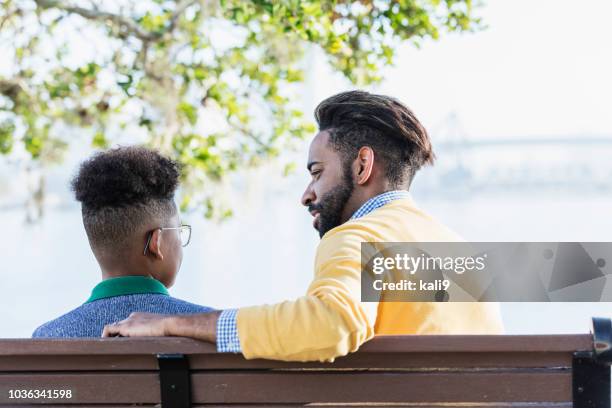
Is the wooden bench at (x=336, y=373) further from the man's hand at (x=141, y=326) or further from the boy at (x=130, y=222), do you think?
the boy at (x=130, y=222)

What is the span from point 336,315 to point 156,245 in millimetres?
746

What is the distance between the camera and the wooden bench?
1.76 meters

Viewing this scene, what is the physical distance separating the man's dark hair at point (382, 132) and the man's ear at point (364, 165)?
0.9 inches

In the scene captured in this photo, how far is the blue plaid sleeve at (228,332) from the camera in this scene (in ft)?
5.80

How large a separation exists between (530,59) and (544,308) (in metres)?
26.0

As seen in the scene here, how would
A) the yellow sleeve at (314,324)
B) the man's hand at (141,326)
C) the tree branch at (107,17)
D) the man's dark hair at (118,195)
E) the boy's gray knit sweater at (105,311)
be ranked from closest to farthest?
1. the yellow sleeve at (314,324)
2. the man's hand at (141,326)
3. the boy's gray knit sweater at (105,311)
4. the man's dark hair at (118,195)
5. the tree branch at (107,17)

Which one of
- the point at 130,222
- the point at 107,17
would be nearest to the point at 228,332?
the point at 130,222

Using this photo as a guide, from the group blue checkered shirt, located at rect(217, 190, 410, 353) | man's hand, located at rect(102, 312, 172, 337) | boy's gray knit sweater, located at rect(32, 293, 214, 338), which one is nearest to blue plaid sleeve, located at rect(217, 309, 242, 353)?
blue checkered shirt, located at rect(217, 190, 410, 353)

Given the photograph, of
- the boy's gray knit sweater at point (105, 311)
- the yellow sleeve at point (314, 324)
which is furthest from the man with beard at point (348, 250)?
the boy's gray knit sweater at point (105, 311)

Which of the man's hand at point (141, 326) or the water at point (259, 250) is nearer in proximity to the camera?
the man's hand at point (141, 326)

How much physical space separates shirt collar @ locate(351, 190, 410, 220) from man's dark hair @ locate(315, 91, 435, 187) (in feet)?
0.24

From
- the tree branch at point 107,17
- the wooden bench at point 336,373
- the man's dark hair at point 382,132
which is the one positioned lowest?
the wooden bench at point 336,373

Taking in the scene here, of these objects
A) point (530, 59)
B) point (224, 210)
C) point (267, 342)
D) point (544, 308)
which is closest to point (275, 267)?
point (544, 308)

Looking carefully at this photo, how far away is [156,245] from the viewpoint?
2336mm
